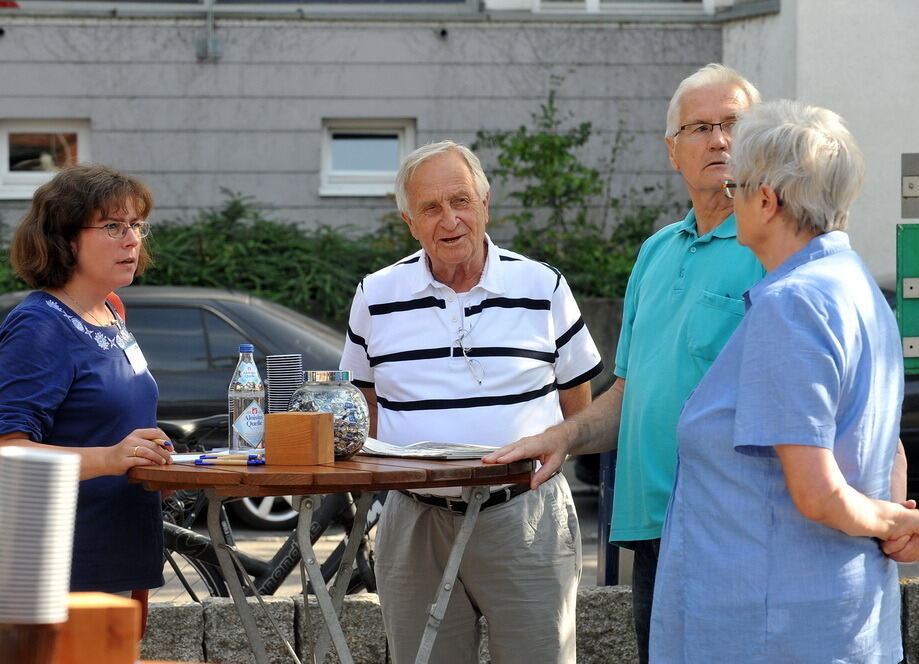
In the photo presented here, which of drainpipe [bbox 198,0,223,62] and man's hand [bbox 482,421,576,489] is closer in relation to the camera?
man's hand [bbox 482,421,576,489]

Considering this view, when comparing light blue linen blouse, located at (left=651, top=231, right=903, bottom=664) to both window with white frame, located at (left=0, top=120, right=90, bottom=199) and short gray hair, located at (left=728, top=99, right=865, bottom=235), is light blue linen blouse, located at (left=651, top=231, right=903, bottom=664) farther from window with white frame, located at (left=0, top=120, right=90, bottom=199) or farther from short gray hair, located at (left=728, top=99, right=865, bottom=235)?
window with white frame, located at (left=0, top=120, right=90, bottom=199)

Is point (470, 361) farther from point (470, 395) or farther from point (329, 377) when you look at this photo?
point (329, 377)

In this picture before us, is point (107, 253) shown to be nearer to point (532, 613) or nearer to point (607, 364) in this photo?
point (532, 613)

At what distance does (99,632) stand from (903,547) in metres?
1.70

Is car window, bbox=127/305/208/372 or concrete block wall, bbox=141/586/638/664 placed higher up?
car window, bbox=127/305/208/372

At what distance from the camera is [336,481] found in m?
2.78

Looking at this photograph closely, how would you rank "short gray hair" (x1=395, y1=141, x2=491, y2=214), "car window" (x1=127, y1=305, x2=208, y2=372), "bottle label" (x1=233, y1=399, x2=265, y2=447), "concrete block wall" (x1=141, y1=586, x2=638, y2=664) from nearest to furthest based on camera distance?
"bottle label" (x1=233, y1=399, x2=265, y2=447)
"short gray hair" (x1=395, y1=141, x2=491, y2=214)
"concrete block wall" (x1=141, y1=586, x2=638, y2=664)
"car window" (x1=127, y1=305, x2=208, y2=372)

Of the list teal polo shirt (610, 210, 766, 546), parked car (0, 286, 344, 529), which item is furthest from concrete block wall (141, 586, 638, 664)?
parked car (0, 286, 344, 529)

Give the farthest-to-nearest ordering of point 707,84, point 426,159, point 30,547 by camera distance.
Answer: point 426,159
point 707,84
point 30,547

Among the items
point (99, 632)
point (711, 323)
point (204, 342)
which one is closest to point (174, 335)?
point (204, 342)

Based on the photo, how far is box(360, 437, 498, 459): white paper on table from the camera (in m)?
3.10

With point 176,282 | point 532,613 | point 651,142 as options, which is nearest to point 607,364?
point 651,142

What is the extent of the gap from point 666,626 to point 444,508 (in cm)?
91

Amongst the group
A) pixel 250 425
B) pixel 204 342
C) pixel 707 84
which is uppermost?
pixel 707 84
